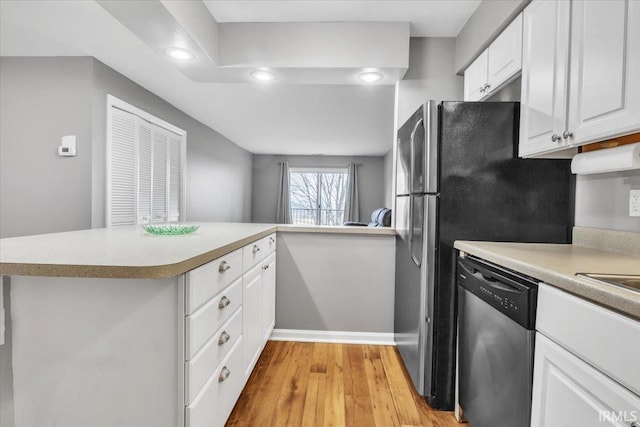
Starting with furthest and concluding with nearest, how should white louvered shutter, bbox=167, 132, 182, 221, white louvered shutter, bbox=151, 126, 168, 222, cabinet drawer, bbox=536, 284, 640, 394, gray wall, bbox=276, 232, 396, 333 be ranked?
white louvered shutter, bbox=167, 132, 182, 221, white louvered shutter, bbox=151, 126, 168, 222, gray wall, bbox=276, 232, 396, 333, cabinet drawer, bbox=536, 284, 640, 394

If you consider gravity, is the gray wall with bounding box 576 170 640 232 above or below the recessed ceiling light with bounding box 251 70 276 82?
below

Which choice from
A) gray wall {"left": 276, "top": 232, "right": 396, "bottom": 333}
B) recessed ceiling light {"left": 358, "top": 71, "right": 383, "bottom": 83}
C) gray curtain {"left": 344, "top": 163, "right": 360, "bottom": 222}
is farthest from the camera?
gray curtain {"left": 344, "top": 163, "right": 360, "bottom": 222}

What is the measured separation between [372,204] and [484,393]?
23.8 ft

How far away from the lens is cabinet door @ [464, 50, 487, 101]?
79.4 inches

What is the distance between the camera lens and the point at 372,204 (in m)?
8.46

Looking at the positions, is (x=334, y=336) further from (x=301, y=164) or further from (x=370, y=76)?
(x=301, y=164)

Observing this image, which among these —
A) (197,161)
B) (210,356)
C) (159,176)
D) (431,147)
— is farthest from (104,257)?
(197,161)

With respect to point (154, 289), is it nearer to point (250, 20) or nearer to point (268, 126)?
point (250, 20)

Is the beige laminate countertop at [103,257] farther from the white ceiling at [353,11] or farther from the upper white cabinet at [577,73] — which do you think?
the white ceiling at [353,11]

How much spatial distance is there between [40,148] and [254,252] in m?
2.26

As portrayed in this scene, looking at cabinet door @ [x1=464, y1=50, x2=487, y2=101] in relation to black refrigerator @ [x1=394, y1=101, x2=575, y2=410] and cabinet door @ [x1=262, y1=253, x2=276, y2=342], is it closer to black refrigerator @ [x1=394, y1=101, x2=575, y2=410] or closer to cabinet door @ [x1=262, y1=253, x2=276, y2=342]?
black refrigerator @ [x1=394, y1=101, x2=575, y2=410]

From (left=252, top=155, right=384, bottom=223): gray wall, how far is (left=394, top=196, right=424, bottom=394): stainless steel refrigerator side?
235 inches

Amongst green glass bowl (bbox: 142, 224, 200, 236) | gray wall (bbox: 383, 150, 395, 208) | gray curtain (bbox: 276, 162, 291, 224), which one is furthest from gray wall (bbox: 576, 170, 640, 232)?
gray curtain (bbox: 276, 162, 291, 224)

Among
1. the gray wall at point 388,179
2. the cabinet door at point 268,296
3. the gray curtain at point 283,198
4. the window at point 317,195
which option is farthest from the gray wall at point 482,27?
the gray curtain at point 283,198
